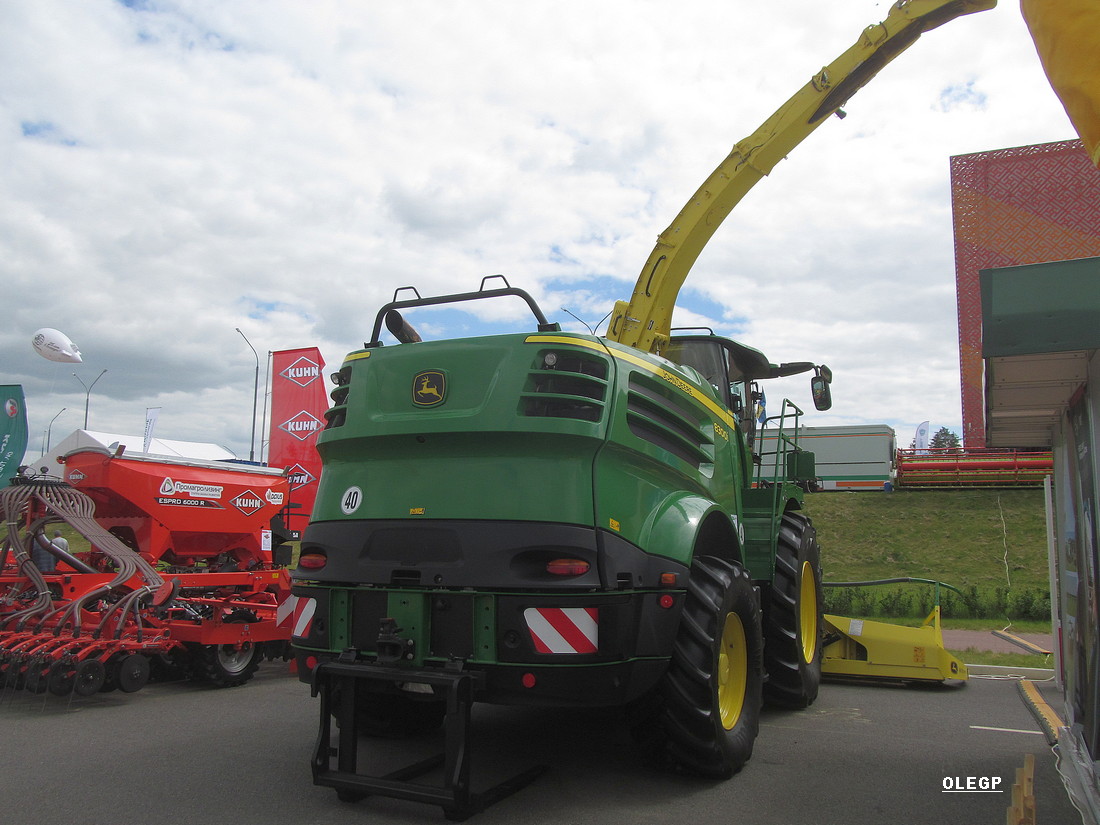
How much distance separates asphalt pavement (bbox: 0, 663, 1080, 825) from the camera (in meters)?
3.92

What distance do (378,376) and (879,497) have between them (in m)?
23.8

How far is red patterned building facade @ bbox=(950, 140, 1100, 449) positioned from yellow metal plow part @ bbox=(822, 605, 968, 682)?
2131 centimetres

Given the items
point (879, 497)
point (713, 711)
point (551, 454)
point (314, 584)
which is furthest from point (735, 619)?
point (879, 497)

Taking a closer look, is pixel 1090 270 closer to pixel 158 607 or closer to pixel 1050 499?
pixel 1050 499

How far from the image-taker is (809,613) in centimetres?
735

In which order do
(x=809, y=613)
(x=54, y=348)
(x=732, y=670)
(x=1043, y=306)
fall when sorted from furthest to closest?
(x=54, y=348), (x=809, y=613), (x=732, y=670), (x=1043, y=306)

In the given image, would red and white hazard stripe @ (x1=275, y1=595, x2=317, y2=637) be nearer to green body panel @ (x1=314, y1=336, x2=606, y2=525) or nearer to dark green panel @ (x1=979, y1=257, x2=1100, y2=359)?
green body panel @ (x1=314, y1=336, x2=606, y2=525)

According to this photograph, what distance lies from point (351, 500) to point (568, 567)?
1309 mm

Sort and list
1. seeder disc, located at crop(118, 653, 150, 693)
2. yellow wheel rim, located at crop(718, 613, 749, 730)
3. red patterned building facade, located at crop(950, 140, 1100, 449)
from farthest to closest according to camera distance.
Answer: red patterned building facade, located at crop(950, 140, 1100, 449) < seeder disc, located at crop(118, 653, 150, 693) < yellow wheel rim, located at crop(718, 613, 749, 730)

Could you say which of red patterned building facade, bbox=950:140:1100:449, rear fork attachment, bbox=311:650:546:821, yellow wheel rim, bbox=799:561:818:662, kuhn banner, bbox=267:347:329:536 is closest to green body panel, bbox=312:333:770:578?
rear fork attachment, bbox=311:650:546:821

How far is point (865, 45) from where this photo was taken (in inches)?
266

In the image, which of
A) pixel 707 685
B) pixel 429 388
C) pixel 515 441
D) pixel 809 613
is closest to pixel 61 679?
pixel 429 388

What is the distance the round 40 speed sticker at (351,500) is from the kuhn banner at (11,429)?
1464cm

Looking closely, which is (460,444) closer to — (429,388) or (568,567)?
(429,388)
